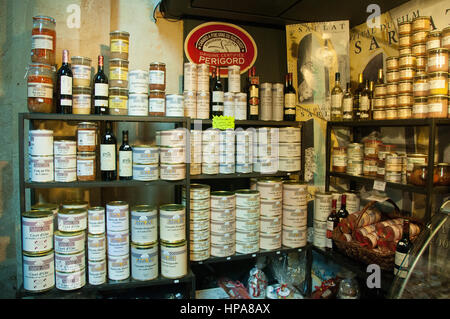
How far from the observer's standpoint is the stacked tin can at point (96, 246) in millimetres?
2096

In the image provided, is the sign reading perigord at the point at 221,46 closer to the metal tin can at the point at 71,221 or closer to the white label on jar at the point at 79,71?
the white label on jar at the point at 79,71

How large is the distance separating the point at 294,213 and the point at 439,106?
1.22m

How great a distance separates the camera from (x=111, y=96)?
7.19 ft

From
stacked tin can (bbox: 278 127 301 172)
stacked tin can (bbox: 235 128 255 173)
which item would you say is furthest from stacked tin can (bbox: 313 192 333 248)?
stacked tin can (bbox: 235 128 255 173)

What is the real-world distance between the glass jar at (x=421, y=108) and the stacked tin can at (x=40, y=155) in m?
2.36

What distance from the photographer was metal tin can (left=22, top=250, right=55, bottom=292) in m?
1.99

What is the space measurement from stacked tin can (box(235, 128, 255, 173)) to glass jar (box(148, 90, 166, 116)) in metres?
0.63

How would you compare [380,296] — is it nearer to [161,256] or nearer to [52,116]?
[161,256]

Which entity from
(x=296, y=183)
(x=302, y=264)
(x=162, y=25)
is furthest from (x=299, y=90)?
(x=302, y=264)

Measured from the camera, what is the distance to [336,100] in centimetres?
295

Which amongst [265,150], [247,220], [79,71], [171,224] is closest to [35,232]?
[171,224]

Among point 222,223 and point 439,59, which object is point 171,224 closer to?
point 222,223

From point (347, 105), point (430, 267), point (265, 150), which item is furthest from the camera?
point (347, 105)

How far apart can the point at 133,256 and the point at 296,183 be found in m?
1.34
